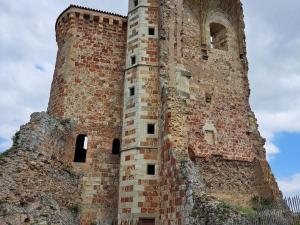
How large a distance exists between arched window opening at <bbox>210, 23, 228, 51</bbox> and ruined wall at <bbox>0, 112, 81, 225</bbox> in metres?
9.17

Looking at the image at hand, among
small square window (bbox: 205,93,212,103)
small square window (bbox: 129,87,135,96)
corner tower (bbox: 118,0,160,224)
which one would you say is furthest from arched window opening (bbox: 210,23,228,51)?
small square window (bbox: 129,87,135,96)

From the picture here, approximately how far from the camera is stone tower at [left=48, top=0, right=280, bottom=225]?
1222cm

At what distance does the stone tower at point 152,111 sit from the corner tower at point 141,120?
1.5 inches

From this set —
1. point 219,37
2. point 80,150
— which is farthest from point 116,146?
point 219,37

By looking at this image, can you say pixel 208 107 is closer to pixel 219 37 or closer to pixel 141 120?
pixel 141 120

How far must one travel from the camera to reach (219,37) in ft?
59.2

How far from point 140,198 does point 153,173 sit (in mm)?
1039

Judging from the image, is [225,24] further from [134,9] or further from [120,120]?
[120,120]

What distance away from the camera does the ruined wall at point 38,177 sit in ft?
33.1

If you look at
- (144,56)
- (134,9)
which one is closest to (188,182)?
(144,56)

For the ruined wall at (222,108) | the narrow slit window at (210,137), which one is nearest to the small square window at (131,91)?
the ruined wall at (222,108)

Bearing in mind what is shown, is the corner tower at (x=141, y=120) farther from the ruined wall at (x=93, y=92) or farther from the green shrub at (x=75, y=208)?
the green shrub at (x=75, y=208)

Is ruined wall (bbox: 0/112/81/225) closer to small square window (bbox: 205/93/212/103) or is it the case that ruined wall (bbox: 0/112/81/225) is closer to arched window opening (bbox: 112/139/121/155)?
arched window opening (bbox: 112/139/121/155)

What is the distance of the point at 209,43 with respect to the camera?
16.9m
